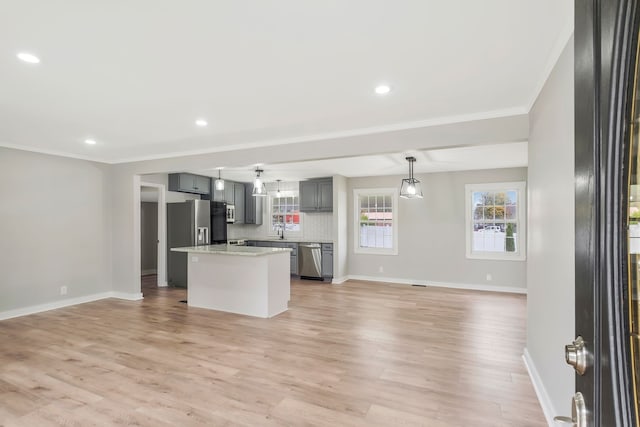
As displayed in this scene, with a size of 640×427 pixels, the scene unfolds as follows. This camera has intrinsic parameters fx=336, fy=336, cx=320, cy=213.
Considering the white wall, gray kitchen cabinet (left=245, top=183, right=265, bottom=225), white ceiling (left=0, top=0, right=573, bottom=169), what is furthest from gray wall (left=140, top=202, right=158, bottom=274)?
white ceiling (left=0, top=0, right=573, bottom=169)

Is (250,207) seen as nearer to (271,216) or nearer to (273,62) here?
(271,216)

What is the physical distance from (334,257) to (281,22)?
578cm

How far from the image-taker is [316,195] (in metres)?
7.62

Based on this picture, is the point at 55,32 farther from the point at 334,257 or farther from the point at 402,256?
the point at 402,256

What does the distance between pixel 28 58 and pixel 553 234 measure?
3.56 m

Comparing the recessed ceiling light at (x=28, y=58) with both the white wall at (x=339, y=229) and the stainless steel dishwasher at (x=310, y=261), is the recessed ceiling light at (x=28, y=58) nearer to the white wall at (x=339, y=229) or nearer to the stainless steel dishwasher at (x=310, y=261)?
the white wall at (x=339, y=229)

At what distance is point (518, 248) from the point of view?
6.21 metres

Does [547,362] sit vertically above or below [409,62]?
below

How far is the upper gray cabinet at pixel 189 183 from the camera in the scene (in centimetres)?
665

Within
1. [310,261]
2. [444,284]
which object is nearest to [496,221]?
[444,284]

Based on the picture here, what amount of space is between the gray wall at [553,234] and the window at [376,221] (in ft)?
14.3

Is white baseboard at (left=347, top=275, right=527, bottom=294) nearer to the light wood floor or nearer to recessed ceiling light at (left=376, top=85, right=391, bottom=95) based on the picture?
the light wood floor

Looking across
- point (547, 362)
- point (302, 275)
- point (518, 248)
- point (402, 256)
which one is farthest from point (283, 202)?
point (547, 362)

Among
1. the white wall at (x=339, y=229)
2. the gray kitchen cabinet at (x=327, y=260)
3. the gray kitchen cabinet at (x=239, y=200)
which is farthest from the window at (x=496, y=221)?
the gray kitchen cabinet at (x=239, y=200)
